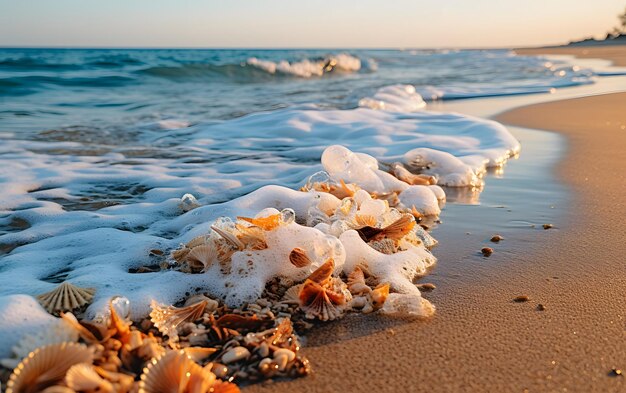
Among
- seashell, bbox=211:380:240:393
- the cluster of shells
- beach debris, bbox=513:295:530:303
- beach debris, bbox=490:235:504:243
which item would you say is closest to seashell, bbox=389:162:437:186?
beach debris, bbox=490:235:504:243

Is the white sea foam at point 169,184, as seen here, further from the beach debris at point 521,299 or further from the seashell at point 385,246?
the beach debris at point 521,299

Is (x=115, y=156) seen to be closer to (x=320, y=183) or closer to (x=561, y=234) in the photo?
(x=320, y=183)

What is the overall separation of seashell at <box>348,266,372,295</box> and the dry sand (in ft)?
0.54

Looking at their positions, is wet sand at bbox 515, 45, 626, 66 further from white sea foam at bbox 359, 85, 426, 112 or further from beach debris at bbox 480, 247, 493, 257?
beach debris at bbox 480, 247, 493, 257

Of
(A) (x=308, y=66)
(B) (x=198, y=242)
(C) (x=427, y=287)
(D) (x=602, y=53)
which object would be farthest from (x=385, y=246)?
(D) (x=602, y=53)

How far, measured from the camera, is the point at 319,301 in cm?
199

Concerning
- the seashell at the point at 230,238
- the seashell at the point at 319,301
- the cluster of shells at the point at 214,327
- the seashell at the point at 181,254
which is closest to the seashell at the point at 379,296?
the cluster of shells at the point at 214,327

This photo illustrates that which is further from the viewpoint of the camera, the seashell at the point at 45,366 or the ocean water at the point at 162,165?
the ocean water at the point at 162,165

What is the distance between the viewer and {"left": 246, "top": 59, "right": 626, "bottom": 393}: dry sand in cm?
159

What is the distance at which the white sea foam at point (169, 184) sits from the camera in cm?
235

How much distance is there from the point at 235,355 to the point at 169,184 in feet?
8.06

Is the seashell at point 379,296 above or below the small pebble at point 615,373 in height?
above

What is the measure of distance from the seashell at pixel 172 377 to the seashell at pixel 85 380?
10 centimetres

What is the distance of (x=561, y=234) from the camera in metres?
2.84
